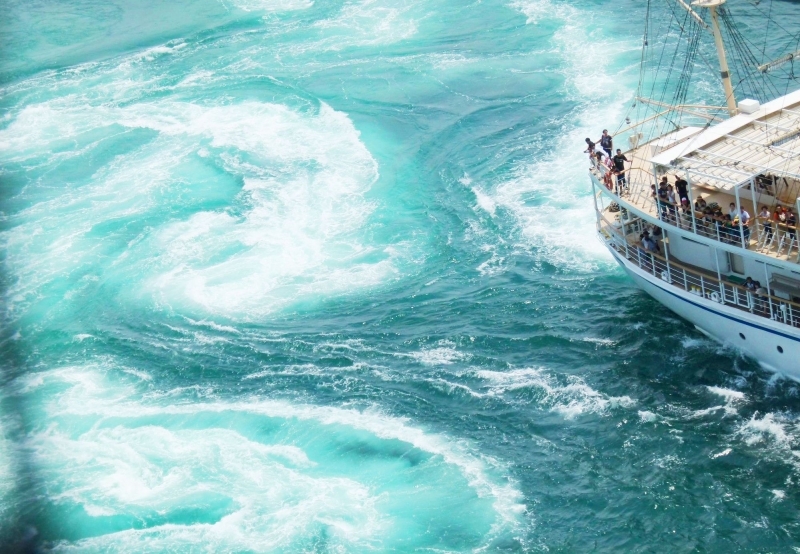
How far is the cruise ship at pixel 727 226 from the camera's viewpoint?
4025cm

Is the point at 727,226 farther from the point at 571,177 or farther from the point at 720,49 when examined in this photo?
the point at 571,177

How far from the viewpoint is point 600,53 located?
76.8 m

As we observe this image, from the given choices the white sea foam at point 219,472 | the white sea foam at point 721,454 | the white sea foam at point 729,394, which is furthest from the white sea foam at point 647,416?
the white sea foam at point 219,472

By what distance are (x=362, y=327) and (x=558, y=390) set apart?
38.0ft

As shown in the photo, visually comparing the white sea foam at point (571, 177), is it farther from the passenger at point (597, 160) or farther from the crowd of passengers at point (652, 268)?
the passenger at point (597, 160)

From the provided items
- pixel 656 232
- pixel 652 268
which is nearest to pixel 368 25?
pixel 656 232

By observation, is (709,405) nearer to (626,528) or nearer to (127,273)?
(626,528)

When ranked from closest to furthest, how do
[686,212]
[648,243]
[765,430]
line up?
[765,430], [686,212], [648,243]

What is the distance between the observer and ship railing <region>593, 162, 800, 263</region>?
130ft

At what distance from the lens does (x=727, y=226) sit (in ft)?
135

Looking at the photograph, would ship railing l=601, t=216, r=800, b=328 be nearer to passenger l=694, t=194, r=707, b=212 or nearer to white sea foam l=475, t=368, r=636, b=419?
passenger l=694, t=194, r=707, b=212

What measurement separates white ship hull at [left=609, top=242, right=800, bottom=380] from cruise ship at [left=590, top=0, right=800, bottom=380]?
2.2 inches

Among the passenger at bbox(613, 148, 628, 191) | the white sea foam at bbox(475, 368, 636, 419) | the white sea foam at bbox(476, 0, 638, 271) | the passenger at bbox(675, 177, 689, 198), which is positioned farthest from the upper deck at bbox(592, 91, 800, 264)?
the white sea foam at bbox(476, 0, 638, 271)

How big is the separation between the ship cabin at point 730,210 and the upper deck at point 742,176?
1.7 inches
